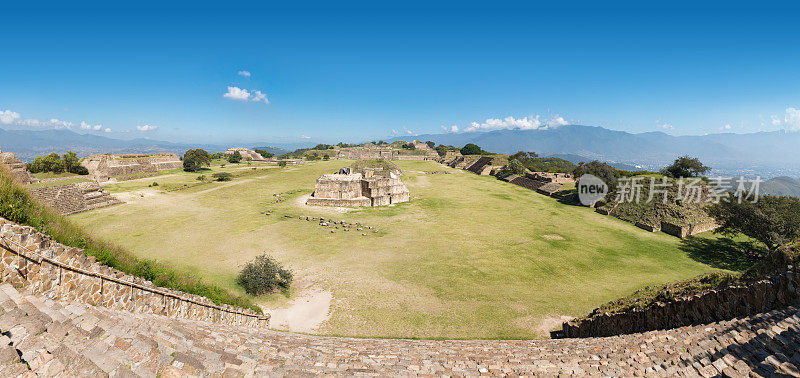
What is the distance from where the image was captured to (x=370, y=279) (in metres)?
14.5

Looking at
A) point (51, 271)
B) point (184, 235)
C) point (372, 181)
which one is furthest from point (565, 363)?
point (372, 181)

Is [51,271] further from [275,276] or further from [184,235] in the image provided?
[184,235]

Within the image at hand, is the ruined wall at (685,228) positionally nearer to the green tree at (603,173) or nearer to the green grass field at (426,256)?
the green grass field at (426,256)

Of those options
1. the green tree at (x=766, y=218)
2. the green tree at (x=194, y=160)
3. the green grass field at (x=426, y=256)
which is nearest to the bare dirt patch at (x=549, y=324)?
the green grass field at (x=426, y=256)

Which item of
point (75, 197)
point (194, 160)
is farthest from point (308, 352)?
point (194, 160)

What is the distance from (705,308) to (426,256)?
40.6ft

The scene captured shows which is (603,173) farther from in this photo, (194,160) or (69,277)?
(194,160)

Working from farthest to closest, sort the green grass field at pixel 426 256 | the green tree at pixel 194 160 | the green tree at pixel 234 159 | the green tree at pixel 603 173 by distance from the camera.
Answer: the green tree at pixel 234 159
the green tree at pixel 194 160
the green tree at pixel 603 173
the green grass field at pixel 426 256

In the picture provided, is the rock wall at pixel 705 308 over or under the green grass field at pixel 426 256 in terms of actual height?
over

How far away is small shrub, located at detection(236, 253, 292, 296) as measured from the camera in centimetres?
1268

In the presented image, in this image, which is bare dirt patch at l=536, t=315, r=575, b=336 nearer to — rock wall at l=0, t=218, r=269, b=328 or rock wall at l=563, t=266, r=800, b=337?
rock wall at l=563, t=266, r=800, b=337

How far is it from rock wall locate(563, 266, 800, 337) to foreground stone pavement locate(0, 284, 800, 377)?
619 millimetres
